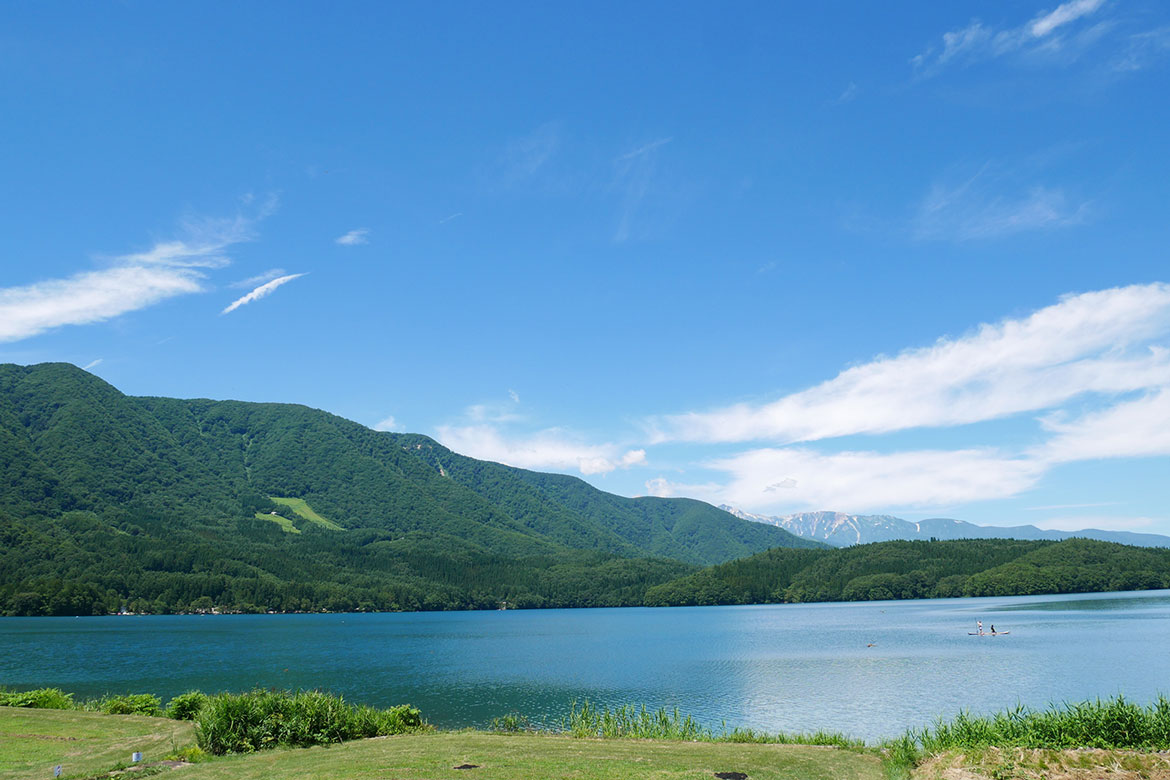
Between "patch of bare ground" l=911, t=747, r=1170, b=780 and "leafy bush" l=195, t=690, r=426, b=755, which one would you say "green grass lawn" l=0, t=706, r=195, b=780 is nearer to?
"leafy bush" l=195, t=690, r=426, b=755

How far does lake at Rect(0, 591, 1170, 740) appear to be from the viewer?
47062mm

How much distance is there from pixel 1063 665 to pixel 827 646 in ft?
107

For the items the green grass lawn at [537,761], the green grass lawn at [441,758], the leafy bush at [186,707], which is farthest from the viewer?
the leafy bush at [186,707]

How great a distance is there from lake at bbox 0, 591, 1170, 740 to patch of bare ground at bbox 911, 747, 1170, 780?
1746cm

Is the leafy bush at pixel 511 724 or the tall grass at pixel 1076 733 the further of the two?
the leafy bush at pixel 511 724

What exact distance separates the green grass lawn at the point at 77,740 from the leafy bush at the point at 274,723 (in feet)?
5.19

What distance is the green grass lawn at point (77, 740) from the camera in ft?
69.5

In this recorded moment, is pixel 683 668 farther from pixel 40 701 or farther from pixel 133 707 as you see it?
pixel 40 701

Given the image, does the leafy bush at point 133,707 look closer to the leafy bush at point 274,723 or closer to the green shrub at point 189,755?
the leafy bush at point 274,723

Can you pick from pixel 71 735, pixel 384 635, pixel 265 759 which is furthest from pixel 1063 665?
pixel 384 635

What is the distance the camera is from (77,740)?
25328mm

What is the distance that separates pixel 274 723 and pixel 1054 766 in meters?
23.7

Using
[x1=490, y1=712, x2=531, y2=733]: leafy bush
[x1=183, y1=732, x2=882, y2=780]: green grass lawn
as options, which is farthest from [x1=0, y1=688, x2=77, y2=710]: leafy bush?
[x1=490, y1=712, x2=531, y2=733]: leafy bush

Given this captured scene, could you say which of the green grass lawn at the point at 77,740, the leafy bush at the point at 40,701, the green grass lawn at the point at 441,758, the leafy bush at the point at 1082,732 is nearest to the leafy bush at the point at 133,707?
the green grass lawn at the point at 77,740
